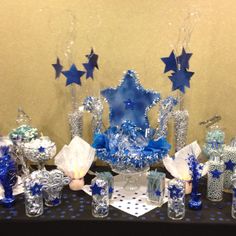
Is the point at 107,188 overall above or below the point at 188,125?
below

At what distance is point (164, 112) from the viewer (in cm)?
147

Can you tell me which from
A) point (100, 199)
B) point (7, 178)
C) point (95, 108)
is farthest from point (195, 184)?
point (7, 178)

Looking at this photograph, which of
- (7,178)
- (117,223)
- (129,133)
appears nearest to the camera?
(117,223)

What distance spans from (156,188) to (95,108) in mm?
462

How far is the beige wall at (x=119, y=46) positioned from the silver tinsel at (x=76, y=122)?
0.11m

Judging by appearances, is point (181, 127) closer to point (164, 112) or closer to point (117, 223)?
point (164, 112)

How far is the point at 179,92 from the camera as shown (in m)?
1.57

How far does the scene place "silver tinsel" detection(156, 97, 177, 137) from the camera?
1.46m

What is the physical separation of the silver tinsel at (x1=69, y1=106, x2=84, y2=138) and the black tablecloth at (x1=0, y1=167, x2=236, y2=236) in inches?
17.2

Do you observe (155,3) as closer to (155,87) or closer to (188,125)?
(155,87)

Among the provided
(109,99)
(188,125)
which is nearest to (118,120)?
(109,99)

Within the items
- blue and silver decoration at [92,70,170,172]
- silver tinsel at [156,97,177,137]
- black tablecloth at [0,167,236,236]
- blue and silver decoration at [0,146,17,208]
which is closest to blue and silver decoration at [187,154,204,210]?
black tablecloth at [0,167,236,236]

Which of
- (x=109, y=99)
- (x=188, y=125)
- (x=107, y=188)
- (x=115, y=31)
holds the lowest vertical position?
(x=107, y=188)

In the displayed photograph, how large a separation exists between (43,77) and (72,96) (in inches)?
7.6
